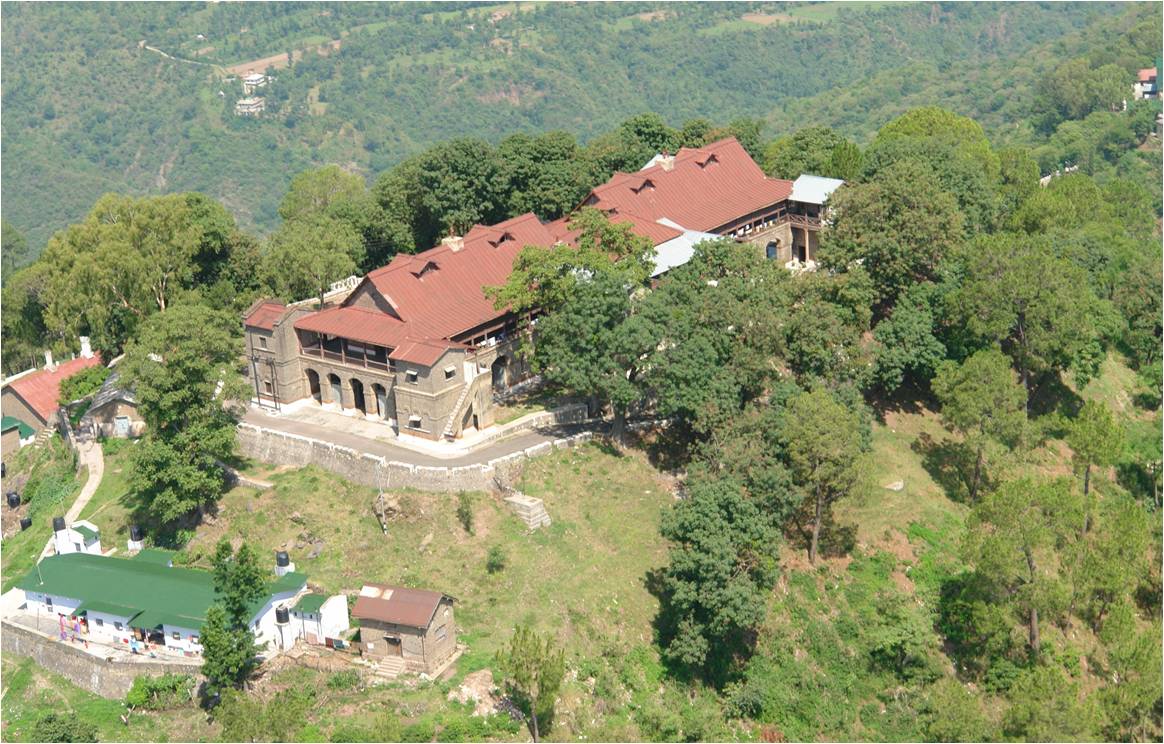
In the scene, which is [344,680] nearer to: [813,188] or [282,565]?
[282,565]

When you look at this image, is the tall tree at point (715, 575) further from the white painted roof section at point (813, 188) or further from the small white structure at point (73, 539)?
the white painted roof section at point (813, 188)

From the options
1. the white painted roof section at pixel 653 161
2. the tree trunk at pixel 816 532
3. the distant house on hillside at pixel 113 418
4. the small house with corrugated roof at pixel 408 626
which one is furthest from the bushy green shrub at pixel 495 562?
the white painted roof section at pixel 653 161

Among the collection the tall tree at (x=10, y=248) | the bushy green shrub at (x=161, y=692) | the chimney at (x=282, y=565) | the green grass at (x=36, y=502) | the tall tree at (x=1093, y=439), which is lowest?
the tall tree at (x=10, y=248)

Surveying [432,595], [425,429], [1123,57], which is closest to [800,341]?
[425,429]

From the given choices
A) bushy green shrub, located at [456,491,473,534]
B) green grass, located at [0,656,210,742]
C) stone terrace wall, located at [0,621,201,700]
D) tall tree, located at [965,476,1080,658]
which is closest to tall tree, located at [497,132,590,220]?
bushy green shrub, located at [456,491,473,534]

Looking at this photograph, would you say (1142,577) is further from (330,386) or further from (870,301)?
(330,386)

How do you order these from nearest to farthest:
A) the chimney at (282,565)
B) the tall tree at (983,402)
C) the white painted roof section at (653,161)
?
the chimney at (282,565) < the tall tree at (983,402) < the white painted roof section at (653,161)

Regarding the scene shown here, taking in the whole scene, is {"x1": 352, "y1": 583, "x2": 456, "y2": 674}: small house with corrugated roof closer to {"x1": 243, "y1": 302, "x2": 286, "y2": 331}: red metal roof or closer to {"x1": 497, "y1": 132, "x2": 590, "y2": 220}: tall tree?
{"x1": 243, "y1": 302, "x2": 286, "y2": 331}: red metal roof
